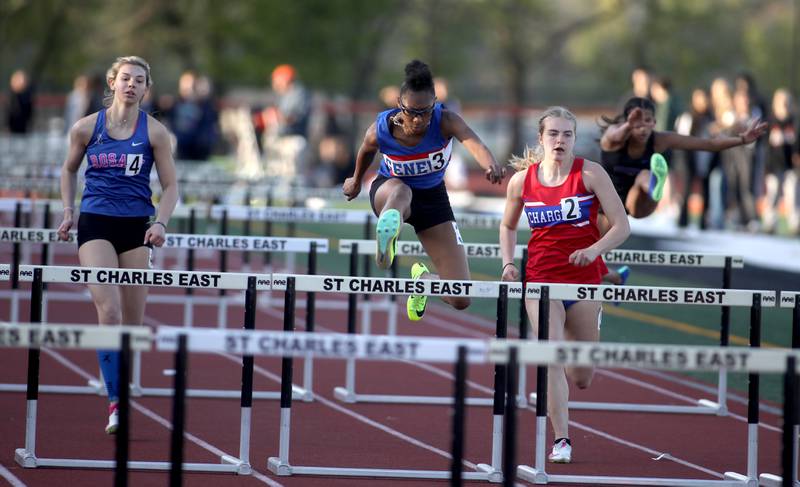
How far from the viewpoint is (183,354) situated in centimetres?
576

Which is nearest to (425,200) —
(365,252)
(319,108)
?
(365,252)

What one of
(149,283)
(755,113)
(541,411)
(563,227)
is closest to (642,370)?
(563,227)

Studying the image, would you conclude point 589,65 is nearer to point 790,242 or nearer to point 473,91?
point 473,91

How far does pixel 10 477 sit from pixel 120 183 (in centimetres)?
190

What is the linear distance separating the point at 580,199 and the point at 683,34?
46.2 meters

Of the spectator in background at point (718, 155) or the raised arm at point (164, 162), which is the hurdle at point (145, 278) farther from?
the spectator in background at point (718, 155)

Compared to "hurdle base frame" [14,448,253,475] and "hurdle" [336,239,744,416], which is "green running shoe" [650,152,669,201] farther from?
"hurdle base frame" [14,448,253,475]

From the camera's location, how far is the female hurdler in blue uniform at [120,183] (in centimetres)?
833

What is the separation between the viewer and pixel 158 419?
30.5 feet

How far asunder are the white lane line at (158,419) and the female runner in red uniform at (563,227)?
1.66 m

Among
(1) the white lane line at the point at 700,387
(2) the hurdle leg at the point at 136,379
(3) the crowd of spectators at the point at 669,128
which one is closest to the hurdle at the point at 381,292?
(2) the hurdle leg at the point at 136,379

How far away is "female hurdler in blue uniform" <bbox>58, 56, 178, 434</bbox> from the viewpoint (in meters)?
8.33

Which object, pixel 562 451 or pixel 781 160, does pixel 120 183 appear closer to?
pixel 562 451

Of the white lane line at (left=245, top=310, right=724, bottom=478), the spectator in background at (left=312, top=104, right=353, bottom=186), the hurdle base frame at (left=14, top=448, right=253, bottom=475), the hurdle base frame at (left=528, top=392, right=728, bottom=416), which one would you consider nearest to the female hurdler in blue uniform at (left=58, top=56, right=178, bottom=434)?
the hurdle base frame at (left=14, top=448, right=253, bottom=475)
